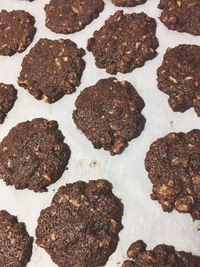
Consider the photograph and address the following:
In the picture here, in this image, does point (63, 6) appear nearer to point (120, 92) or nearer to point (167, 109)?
point (120, 92)

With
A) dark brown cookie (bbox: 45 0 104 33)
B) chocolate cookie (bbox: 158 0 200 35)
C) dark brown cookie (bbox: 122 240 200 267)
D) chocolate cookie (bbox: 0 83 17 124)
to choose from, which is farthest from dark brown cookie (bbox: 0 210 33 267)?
chocolate cookie (bbox: 158 0 200 35)

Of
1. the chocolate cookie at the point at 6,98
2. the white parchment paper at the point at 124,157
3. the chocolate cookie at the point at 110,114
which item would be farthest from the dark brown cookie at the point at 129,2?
the chocolate cookie at the point at 6,98

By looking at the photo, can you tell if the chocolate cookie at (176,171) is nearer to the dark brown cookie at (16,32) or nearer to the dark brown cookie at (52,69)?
the dark brown cookie at (52,69)

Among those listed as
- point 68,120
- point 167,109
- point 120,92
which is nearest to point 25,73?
point 68,120

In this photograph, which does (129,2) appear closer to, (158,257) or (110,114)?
(110,114)

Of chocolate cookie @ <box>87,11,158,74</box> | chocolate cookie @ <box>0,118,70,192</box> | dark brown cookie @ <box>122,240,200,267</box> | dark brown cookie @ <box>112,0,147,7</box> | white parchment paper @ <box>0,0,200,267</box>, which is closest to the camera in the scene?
dark brown cookie @ <box>122,240,200,267</box>

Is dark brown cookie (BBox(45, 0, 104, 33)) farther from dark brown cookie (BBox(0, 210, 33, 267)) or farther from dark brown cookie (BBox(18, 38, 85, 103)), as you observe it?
dark brown cookie (BBox(0, 210, 33, 267))
